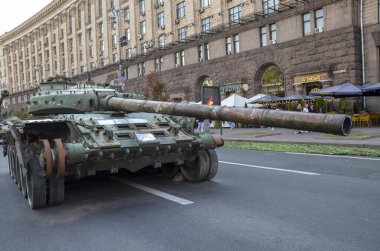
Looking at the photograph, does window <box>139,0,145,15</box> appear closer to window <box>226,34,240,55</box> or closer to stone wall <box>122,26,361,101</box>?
stone wall <box>122,26,361,101</box>

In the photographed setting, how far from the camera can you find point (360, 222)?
16.5ft

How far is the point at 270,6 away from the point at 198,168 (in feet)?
80.4

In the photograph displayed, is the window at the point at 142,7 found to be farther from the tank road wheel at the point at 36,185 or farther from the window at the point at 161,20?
the tank road wheel at the point at 36,185

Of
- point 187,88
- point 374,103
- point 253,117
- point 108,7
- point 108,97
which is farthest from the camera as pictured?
point 108,7

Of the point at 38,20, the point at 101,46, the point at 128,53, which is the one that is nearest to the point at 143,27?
the point at 128,53

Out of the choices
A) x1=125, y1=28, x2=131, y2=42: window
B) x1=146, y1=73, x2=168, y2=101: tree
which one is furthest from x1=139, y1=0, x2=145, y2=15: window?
x1=146, y1=73, x2=168, y2=101: tree

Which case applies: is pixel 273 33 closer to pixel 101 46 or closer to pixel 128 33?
pixel 128 33

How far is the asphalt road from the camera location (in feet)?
14.9

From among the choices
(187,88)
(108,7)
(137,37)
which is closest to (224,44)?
(187,88)

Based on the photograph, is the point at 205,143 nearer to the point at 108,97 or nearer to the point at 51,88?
the point at 108,97

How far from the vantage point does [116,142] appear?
19.8 feet

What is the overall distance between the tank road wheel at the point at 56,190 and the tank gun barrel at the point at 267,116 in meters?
1.67

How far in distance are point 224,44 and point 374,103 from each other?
42.2 ft

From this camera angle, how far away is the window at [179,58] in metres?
38.0
